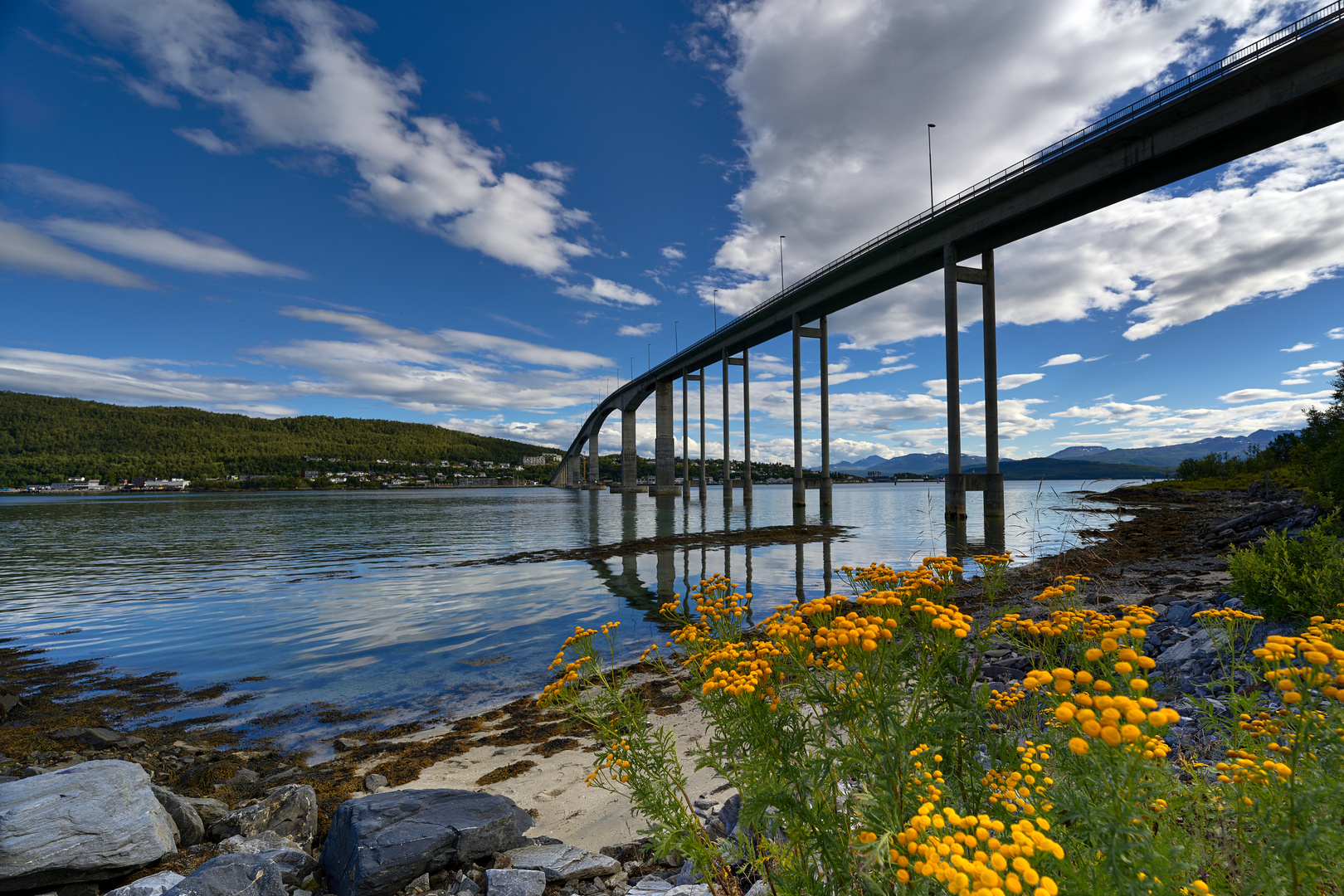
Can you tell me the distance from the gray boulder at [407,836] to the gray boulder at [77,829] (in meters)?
1.43

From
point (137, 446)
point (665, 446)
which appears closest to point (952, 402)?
point (665, 446)

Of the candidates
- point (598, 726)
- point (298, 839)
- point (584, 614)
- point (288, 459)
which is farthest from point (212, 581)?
point (288, 459)

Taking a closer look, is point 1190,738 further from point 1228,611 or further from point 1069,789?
point 1069,789

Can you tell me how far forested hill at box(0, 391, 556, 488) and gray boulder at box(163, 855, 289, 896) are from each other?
194009 millimetres

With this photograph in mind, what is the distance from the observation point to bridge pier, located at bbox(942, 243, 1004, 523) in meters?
36.4

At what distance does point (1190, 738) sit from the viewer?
446 centimetres

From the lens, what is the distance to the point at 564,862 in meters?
4.15

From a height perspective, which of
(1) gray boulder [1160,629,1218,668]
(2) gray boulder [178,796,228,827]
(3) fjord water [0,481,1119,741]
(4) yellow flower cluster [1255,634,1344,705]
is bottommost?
(3) fjord water [0,481,1119,741]

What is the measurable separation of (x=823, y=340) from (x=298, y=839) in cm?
5743

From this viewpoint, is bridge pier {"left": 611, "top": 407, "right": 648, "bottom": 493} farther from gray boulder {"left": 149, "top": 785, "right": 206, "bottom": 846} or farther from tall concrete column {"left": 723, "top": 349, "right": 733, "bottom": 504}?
gray boulder {"left": 149, "top": 785, "right": 206, "bottom": 846}

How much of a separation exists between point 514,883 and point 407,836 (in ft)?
3.57

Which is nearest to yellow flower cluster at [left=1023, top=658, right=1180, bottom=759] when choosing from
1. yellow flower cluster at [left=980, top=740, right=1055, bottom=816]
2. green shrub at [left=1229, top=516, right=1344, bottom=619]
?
yellow flower cluster at [left=980, top=740, right=1055, bottom=816]

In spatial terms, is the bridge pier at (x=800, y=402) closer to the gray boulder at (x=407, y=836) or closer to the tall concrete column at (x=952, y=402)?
the tall concrete column at (x=952, y=402)

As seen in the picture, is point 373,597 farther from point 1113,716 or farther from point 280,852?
point 1113,716
